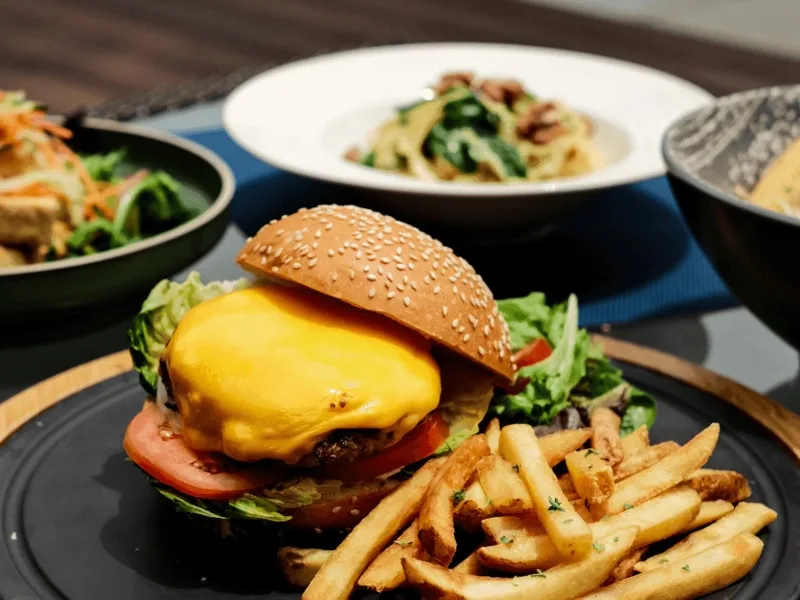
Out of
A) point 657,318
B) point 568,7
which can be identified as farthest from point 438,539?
point 568,7

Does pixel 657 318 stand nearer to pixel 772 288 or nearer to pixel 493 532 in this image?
pixel 772 288

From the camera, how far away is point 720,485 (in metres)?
2.06

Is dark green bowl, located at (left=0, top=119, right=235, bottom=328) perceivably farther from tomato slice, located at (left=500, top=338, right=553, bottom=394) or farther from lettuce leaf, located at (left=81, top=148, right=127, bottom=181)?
tomato slice, located at (left=500, top=338, right=553, bottom=394)

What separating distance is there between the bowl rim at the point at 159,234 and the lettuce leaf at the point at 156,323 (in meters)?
0.43

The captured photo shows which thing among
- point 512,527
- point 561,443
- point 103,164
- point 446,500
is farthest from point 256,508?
point 103,164

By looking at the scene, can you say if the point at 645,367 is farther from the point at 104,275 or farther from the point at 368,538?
the point at 104,275

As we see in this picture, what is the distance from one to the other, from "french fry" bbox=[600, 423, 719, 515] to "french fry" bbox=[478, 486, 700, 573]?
2cm

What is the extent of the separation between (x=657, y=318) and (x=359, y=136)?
67.2 inches

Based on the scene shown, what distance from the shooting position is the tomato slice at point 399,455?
6.74 feet

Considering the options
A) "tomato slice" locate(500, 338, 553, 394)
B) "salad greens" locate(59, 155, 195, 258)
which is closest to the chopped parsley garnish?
"tomato slice" locate(500, 338, 553, 394)

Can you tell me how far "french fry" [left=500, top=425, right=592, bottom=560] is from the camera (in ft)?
5.78

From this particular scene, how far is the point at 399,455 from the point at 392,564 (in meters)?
0.30

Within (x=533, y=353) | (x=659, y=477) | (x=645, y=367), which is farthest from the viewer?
(x=645, y=367)

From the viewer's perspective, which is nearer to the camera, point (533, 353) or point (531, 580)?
point (531, 580)
